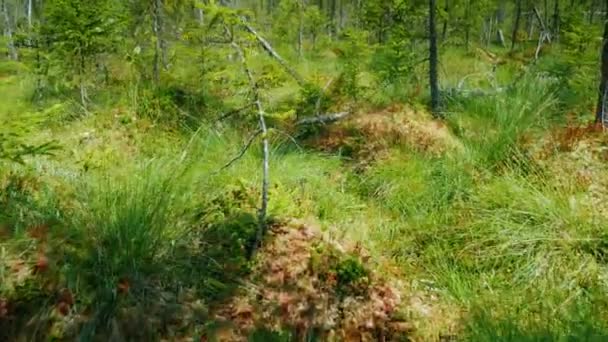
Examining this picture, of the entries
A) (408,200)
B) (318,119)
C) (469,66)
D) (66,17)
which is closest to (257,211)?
(408,200)

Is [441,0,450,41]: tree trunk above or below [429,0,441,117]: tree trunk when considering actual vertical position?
above

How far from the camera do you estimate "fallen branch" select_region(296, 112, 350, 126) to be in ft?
20.5

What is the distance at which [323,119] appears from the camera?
20.8ft

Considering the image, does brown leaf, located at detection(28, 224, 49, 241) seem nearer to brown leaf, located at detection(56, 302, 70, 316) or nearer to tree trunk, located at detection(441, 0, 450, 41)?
brown leaf, located at detection(56, 302, 70, 316)

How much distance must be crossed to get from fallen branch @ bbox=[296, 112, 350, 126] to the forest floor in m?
1.27

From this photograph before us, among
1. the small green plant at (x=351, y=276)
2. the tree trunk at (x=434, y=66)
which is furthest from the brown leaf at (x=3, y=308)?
the tree trunk at (x=434, y=66)

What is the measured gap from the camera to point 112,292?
2.69m

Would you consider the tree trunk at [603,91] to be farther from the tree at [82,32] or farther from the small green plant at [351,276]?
the tree at [82,32]

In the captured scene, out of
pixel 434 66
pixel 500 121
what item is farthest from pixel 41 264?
pixel 434 66

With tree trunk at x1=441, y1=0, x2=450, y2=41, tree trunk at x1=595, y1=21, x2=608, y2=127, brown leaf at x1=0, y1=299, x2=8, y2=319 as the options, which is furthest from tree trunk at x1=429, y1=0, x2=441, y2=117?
brown leaf at x1=0, y1=299, x2=8, y2=319

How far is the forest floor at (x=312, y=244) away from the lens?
2.66 meters

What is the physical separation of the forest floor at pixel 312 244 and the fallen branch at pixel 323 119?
4.18 feet

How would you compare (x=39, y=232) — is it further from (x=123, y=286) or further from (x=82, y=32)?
(x=82, y=32)

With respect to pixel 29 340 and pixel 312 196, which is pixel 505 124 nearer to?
pixel 312 196
